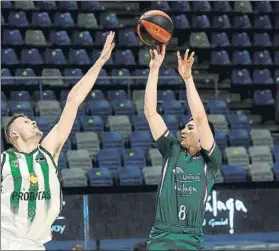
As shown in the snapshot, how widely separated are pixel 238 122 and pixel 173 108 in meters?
1.27

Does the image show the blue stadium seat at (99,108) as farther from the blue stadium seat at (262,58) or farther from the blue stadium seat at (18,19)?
the blue stadium seat at (262,58)

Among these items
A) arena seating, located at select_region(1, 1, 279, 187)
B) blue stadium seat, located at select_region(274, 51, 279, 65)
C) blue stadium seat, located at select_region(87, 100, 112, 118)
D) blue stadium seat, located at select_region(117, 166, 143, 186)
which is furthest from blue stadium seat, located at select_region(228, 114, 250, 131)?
blue stadium seat, located at select_region(117, 166, 143, 186)

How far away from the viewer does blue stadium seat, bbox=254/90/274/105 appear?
59.7 ft

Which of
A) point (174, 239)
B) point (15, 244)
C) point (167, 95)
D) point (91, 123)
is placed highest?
point (167, 95)

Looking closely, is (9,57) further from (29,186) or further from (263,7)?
(29,186)

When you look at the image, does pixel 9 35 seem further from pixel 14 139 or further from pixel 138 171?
pixel 14 139

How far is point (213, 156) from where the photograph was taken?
6.89 meters

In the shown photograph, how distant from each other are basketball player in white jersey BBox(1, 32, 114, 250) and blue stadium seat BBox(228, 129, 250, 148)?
9.87 metres

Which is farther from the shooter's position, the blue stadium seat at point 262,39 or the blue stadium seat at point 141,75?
the blue stadium seat at point 262,39

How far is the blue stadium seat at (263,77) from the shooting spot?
1852 centimetres

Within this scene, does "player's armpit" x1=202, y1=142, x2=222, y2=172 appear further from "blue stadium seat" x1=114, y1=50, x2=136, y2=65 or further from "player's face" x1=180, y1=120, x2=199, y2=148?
"blue stadium seat" x1=114, y1=50, x2=136, y2=65

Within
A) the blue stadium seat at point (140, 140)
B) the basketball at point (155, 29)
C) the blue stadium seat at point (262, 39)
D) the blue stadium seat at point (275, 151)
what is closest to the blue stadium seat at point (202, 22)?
the blue stadium seat at point (262, 39)

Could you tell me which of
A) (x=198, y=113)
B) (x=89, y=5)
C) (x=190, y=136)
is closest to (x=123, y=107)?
(x=89, y=5)

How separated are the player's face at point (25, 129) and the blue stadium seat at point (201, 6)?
13.4 meters
